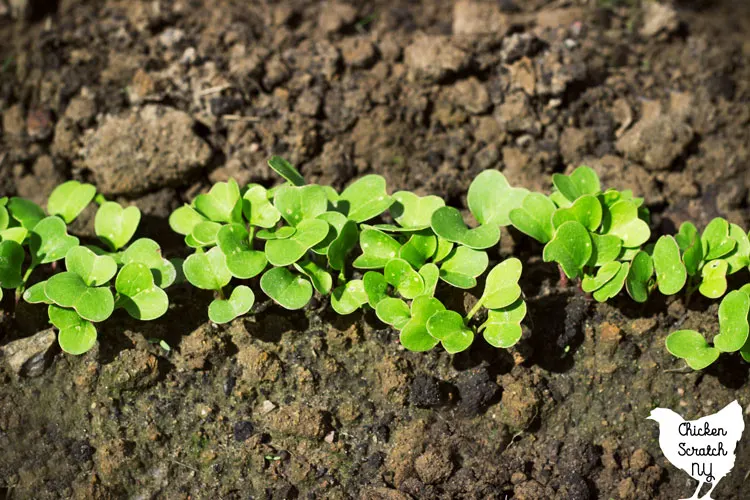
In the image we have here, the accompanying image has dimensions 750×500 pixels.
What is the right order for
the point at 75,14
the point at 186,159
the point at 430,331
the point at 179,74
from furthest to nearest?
the point at 75,14 → the point at 179,74 → the point at 186,159 → the point at 430,331

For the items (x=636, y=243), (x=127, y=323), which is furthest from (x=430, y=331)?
(x=127, y=323)

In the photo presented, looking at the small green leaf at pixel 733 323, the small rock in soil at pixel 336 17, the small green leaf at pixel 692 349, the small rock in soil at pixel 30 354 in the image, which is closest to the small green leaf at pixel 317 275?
the small rock in soil at pixel 30 354

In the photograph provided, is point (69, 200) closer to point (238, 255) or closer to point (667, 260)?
point (238, 255)

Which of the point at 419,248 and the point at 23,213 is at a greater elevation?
the point at 419,248

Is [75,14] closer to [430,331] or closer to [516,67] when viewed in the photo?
[516,67]

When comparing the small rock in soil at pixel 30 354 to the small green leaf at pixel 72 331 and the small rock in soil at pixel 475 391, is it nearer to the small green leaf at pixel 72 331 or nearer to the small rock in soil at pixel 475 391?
the small green leaf at pixel 72 331

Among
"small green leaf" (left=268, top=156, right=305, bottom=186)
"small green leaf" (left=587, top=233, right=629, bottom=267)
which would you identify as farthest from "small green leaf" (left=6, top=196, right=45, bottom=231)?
"small green leaf" (left=587, top=233, right=629, bottom=267)

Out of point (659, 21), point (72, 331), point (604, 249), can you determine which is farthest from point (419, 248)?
point (659, 21)
